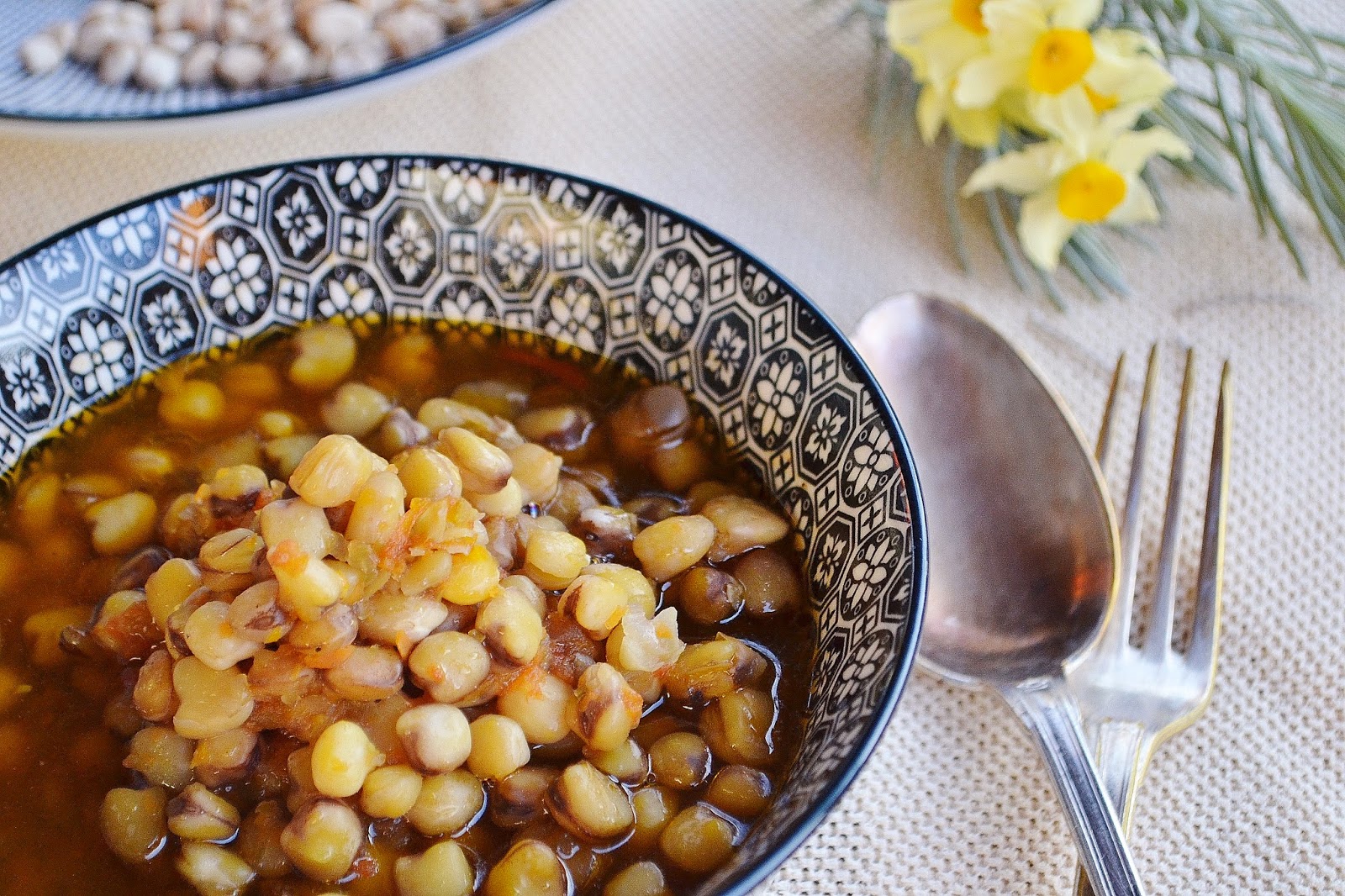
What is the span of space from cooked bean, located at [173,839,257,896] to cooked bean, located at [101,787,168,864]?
0.03 meters

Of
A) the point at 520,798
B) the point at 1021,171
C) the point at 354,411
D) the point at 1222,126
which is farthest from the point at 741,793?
the point at 1222,126

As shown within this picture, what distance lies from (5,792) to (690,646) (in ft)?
1.86

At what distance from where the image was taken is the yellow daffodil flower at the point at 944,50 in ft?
4.69

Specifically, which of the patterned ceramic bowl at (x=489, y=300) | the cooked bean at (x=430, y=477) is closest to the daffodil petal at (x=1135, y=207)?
the patterned ceramic bowl at (x=489, y=300)

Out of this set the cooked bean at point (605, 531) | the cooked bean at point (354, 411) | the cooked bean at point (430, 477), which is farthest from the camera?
the cooked bean at point (354, 411)

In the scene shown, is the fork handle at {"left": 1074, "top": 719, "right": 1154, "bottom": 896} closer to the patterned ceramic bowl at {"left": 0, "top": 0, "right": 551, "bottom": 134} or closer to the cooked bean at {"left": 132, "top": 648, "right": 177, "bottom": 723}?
the cooked bean at {"left": 132, "top": 648, "right": 177, "bottom": 723}

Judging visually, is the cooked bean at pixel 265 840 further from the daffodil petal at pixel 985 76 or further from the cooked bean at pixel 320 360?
the daffodil petal at pixel 985 76

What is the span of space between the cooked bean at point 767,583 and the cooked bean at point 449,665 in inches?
9.8

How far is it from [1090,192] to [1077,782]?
29.8 inches

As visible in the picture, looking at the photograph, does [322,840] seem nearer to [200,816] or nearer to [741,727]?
[200,816]

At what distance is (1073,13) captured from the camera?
4.49 ft

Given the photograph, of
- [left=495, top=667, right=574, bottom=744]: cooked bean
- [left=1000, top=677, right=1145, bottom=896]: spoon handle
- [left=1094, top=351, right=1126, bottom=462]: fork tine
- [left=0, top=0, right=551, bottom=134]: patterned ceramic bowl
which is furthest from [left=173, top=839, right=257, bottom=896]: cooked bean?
[left=1094, top=351, right=1126, bottom=462]: fork tine

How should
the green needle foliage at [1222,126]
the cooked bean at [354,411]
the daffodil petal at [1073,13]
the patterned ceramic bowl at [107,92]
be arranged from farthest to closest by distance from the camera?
the green needle foliage at [1222,126] < the daffodil petal at [1073,13] < the patterned ceramic bowl at [107,92] < the cooked bean at [354,411]

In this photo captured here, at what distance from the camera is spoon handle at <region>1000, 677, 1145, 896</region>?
0.94 metres
